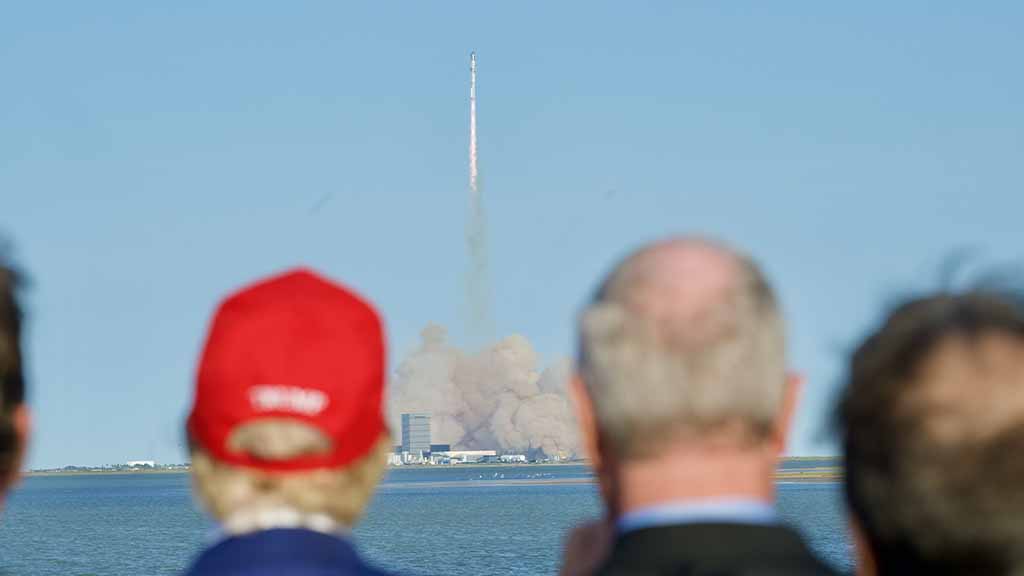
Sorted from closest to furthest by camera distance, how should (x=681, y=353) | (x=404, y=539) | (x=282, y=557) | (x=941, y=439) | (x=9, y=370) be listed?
(x=941, y=439)
(x=681, y=353)
(x=282, y=557)
(x=9, y=370)
(x=404, y=539)

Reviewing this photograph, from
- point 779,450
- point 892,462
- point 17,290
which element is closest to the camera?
point 892,462

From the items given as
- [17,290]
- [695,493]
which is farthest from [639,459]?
[17,290]

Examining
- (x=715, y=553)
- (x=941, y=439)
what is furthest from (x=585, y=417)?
(x=941, y=439)

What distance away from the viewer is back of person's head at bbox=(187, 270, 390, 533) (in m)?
3.97

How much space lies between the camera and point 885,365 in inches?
147

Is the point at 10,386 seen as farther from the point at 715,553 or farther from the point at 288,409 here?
the point at 715,553

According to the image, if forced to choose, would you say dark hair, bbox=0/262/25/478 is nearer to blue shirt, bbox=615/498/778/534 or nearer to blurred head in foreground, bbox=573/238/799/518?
blurred head in foreground, bbox=573/238/799/518

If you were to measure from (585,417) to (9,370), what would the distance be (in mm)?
1530

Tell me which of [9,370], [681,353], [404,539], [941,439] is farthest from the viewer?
[404,539]

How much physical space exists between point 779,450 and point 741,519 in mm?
309

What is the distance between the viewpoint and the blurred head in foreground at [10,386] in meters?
4.17

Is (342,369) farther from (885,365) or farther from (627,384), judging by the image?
(885,365)

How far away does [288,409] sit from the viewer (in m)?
3.96

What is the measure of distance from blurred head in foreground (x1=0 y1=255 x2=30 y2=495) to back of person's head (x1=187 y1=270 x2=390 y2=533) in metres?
0.48
